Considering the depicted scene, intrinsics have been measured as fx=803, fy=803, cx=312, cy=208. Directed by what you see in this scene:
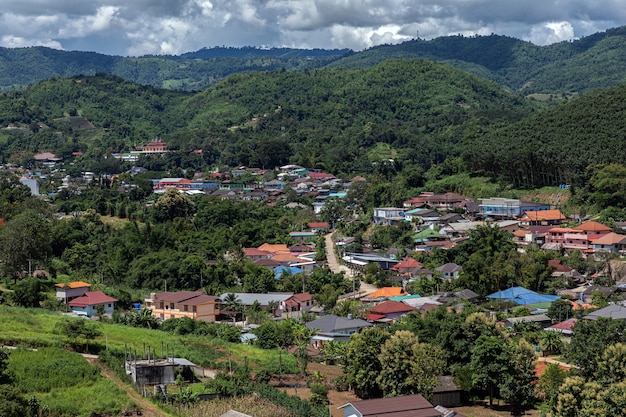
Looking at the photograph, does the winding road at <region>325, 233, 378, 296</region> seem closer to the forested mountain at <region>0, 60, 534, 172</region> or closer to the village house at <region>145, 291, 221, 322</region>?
the village house at <region>145, 291, 221, 322</region>

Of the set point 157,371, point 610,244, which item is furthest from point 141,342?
point 610,244

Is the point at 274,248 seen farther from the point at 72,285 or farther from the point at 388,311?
the point at 388,311

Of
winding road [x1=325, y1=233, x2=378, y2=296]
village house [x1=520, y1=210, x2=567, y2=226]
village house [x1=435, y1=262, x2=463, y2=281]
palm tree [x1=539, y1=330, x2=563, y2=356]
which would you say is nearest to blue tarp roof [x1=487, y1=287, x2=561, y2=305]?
village house [x1=435, y1=262, x2=463, y2=281]

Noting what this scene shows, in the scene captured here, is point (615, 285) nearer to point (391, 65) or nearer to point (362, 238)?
point (362, 238)

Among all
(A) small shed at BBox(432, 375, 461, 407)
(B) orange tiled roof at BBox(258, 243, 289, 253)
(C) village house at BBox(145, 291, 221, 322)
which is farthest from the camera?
(B) orange tiled roof at BBox(258, 243, 289, 253)

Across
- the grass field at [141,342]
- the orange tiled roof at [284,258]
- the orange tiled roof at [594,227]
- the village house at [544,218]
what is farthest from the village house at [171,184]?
the grass field at [141,342]

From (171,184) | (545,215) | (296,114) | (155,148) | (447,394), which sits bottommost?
(447,394)
